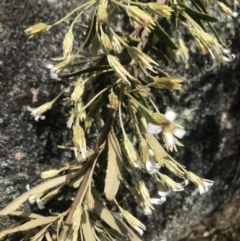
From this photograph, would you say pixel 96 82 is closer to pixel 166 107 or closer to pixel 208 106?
pixel 166 107

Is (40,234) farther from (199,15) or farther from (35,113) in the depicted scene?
(199,15)

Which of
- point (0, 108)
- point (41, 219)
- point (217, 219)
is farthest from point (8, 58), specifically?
point (217, 219)

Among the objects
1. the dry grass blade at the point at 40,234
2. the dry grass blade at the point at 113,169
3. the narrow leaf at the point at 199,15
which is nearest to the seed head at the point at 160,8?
the narrow leaf at the point at 199,15

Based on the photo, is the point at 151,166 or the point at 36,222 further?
the point at 36,222

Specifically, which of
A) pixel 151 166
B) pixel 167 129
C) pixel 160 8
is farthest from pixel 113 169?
pixel 160 8

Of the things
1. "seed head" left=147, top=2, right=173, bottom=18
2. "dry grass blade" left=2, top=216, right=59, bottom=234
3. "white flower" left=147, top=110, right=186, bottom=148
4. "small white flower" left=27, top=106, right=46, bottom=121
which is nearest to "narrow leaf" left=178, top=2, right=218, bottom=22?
"seed head" left=147, top=2, right=173, bottom=18

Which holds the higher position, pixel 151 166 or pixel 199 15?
pixel 199 15

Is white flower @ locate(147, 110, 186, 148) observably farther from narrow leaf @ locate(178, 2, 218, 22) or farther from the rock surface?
the rock surface
